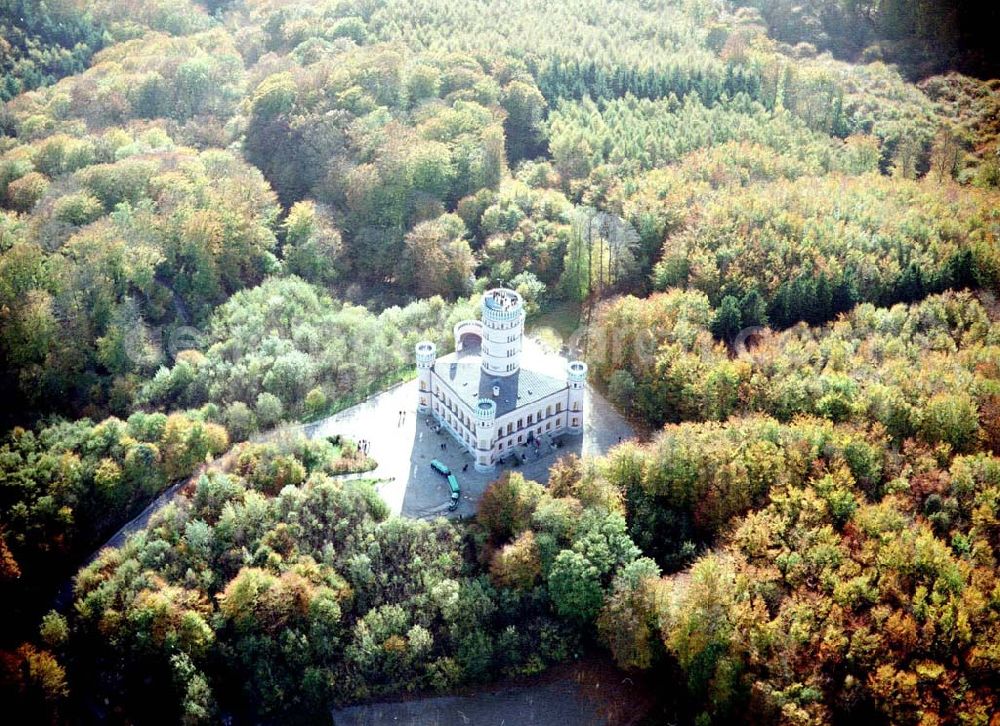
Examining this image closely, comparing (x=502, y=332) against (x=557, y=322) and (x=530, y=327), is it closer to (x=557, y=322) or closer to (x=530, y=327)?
(x=530, y=327)

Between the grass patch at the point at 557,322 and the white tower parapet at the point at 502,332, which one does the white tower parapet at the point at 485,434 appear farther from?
the grass patch at the point at 557,322

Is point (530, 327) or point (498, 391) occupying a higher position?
point (498, 391)

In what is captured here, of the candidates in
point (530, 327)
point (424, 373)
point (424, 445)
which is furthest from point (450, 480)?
point (530, 327)

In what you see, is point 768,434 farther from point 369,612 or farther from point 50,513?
point 50,513

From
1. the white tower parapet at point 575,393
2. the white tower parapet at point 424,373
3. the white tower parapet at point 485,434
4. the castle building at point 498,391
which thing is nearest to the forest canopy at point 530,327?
the white tower parapet at point 485,434

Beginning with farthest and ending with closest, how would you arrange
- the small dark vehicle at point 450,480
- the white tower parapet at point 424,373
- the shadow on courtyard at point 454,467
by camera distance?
1. the white tower parapet at point 424,373
2. the shadow on courtyard at point 454,467
3. the small dark vehicle at point 450,480

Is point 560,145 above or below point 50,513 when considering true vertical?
above

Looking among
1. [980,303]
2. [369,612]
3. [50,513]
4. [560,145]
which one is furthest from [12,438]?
Answer: [980,303]
